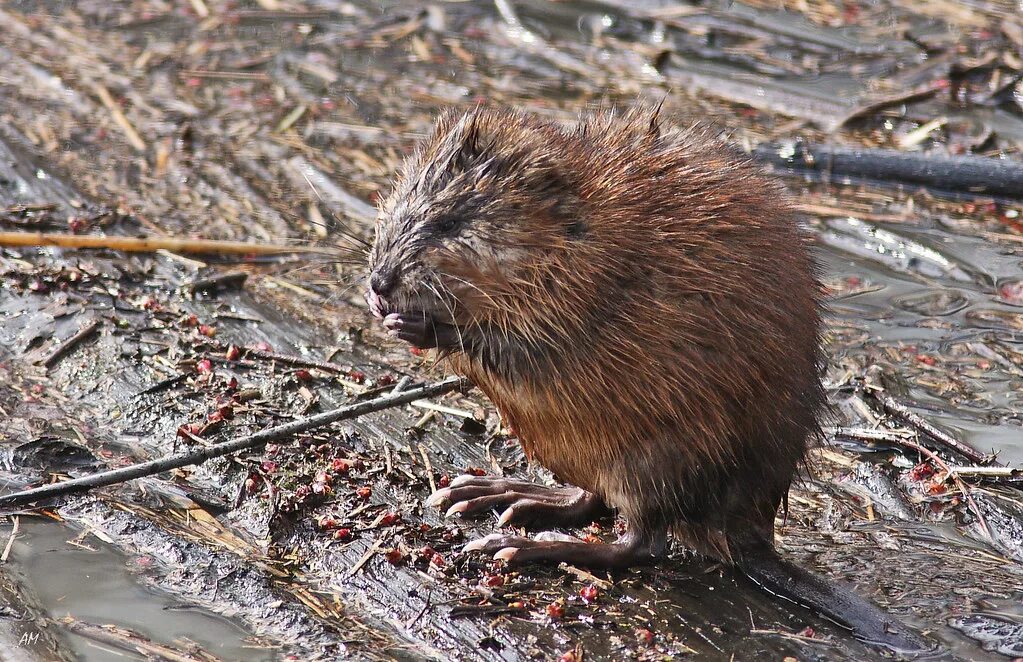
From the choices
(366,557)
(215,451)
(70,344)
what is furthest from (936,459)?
(70,344)

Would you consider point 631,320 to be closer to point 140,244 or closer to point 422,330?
point 422,330

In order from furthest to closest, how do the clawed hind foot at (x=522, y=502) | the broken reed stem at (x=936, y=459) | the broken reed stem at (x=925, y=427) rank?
the broken reed stem at (x=925, y=427) < the broken reed stem at (x=936, y=459) < the clawed hind foot at (x=522, y=502)

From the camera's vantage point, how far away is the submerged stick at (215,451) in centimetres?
311

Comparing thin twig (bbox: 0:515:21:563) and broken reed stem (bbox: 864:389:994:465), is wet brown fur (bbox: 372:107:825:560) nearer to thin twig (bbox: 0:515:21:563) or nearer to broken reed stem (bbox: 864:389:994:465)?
broken reed stem (bbox: 864:389:994:465)

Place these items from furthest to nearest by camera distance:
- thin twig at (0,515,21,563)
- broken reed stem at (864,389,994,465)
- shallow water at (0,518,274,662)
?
broken reed stem at (864,389,994,465)
thin twig at (0,515,21,563)
shallow water at (0,518,274,662)

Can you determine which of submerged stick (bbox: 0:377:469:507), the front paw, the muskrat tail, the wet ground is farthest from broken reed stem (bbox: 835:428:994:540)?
the front paw

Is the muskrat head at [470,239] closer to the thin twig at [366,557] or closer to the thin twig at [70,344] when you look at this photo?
the thin twig at [366,557]

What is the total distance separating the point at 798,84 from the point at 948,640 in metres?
4.21

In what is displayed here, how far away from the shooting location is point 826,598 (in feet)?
9.80

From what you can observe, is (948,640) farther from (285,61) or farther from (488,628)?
(285,61)

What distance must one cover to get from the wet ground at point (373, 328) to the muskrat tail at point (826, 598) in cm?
5

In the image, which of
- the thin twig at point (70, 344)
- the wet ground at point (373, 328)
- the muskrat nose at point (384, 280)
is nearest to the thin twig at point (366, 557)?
the wet ground at point (373, 328)

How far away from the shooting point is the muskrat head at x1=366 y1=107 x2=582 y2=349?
118 inches

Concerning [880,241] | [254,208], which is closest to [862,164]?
[880,241]
